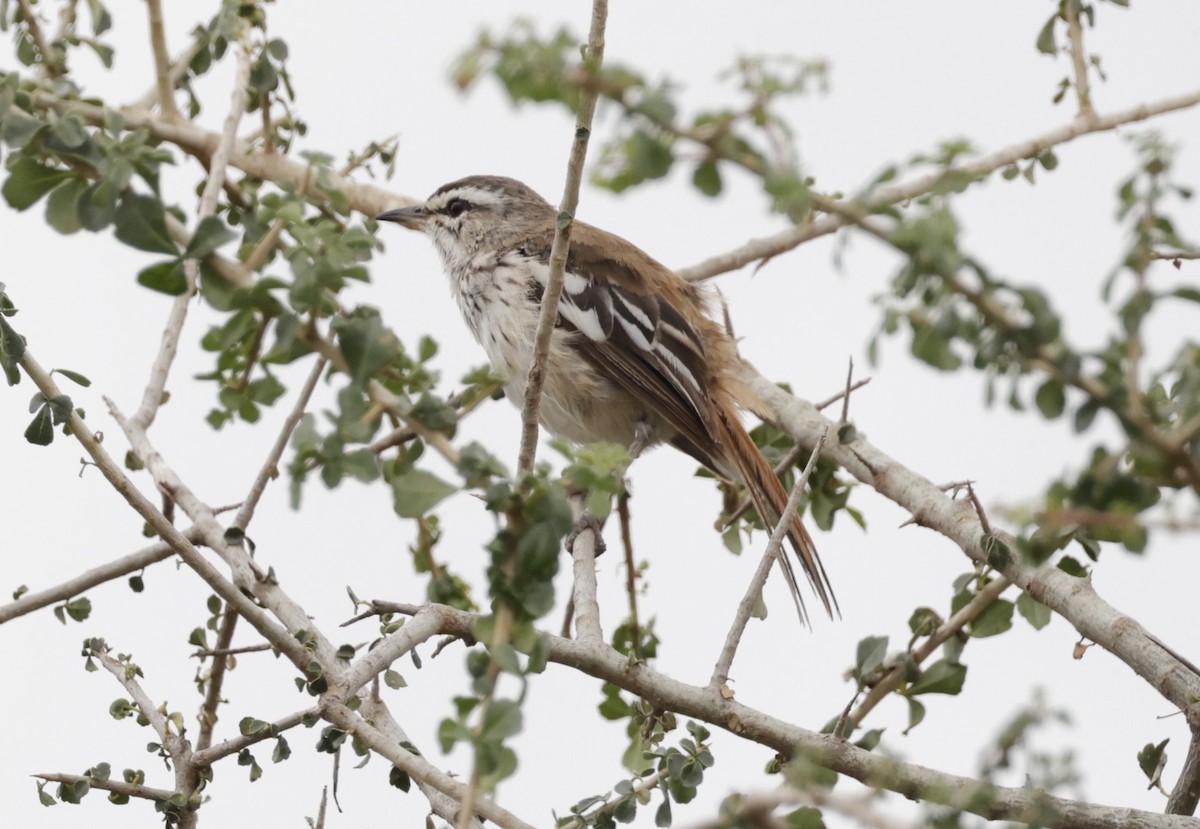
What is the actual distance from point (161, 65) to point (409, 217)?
6.49 ft

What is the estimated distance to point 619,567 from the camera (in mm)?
4418

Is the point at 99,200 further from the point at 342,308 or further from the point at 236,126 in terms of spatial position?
the point at 236,126

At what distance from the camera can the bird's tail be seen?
15.2 feet

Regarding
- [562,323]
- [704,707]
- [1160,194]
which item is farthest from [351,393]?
[562,323]

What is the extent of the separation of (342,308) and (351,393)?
17cm

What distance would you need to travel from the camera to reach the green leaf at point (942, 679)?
331 centimetres

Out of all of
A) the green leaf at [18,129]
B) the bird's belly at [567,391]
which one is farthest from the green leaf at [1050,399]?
the bird's belly at [567,391]

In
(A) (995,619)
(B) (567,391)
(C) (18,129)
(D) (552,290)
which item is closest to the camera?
(C) (18,129)

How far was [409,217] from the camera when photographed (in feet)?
20.2

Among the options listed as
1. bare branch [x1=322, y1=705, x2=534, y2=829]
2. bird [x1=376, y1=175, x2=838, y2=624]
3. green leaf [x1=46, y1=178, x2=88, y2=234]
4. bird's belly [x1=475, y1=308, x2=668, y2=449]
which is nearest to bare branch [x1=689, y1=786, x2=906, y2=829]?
bare branch [x1=322, y1=705, x2=534, y2=829]

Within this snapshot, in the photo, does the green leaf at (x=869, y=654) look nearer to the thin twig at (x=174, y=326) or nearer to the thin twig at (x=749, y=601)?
the thin twig at (x=749, y=601)

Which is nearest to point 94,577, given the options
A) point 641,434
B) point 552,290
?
point 552,290

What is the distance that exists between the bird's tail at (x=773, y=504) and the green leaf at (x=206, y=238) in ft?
10.1

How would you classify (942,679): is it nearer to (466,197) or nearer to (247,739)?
(247,739)
